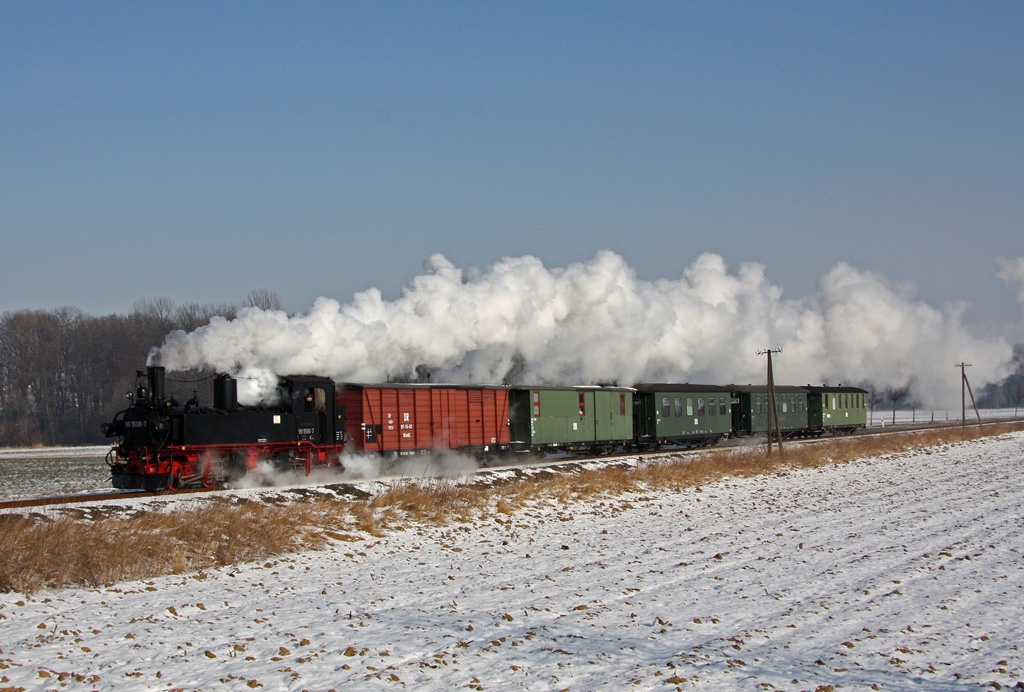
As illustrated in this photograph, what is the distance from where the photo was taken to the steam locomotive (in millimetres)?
21656

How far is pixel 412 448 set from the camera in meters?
27.8

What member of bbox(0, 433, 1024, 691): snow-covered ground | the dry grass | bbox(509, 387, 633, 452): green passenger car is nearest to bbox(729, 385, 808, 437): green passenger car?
bbox(509, 387, 633, 452): green passenger car

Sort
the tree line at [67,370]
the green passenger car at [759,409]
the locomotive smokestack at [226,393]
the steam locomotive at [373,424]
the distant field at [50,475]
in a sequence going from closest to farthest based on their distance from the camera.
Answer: the steam locomotive at [373,424] < the locomotive smokestack at [226,393] < the distant field at [50,475] < the green passenger car at [759,409] < the tree line at [67,370]

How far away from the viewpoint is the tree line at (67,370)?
74438 millimetres

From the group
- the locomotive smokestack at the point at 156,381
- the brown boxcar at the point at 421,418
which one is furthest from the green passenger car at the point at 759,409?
the locomotive smokestack at the point at 156,381

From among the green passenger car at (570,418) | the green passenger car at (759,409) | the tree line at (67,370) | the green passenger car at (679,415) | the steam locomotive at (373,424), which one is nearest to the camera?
the steam locomotive at (373,424)

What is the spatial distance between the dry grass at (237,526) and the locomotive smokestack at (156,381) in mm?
4905

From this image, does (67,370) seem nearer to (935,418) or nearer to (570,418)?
(570,418)

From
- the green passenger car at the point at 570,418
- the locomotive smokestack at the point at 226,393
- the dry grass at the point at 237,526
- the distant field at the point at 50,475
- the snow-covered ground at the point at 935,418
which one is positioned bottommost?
the snow-covered ground at the point at 935,418

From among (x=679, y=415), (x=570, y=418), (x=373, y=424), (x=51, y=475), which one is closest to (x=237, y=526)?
(x=373, y=424)

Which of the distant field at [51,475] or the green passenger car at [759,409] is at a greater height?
the green passenger car at [759,409]

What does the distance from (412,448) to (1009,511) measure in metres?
17.7

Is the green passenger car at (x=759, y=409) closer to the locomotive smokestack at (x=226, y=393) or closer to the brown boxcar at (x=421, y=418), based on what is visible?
the brown boxcar at (x=421, y=418)

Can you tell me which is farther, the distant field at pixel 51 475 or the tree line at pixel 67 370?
the tree line at pixel 67 370
